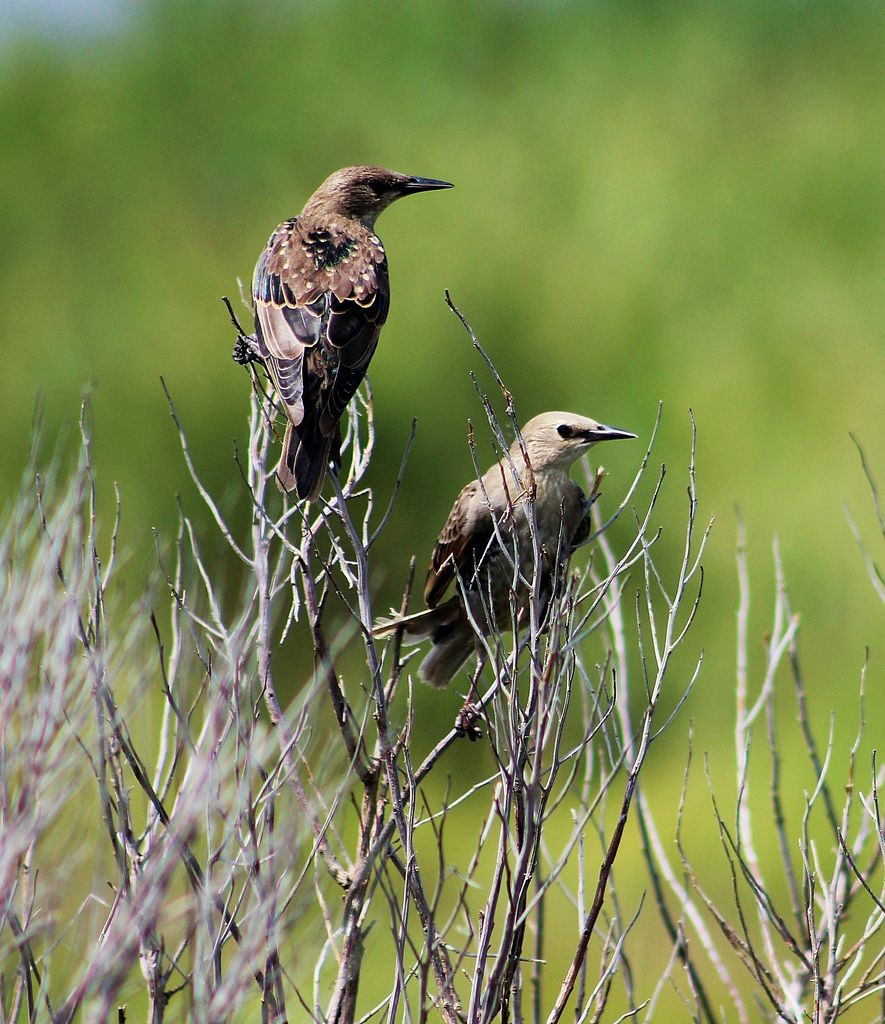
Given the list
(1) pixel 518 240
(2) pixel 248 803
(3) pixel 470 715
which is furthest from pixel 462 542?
(1) pixel 518 240

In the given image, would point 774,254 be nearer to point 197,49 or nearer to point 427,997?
point 197,49

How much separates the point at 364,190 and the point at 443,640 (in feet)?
6.12

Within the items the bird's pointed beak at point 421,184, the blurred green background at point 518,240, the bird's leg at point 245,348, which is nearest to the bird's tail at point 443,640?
the bird's leg at point 245,348

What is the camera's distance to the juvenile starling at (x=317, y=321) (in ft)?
12.6

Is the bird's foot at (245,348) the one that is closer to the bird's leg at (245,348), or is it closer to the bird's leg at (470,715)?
the bird's leg at (245,348)

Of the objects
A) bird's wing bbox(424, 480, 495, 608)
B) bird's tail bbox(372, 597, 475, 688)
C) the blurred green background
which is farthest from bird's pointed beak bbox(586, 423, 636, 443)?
the blurred green background

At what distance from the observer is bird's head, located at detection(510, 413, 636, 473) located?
4582 millimetres

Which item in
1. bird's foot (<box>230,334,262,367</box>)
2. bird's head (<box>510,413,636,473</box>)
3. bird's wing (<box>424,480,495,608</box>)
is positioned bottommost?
bird's wing (<box>424,480,495,608</box>)

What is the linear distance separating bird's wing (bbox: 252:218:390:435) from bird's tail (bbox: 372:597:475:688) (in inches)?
Answer: 33.5

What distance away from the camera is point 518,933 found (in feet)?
9.39

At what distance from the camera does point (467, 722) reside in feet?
12.0

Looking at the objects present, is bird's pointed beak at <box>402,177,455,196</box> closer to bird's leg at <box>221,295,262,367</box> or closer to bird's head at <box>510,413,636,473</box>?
bird's head at <box>510,413,636,473</box>

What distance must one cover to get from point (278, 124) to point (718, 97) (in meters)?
5.91

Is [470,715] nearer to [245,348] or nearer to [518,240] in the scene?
[245,348]
